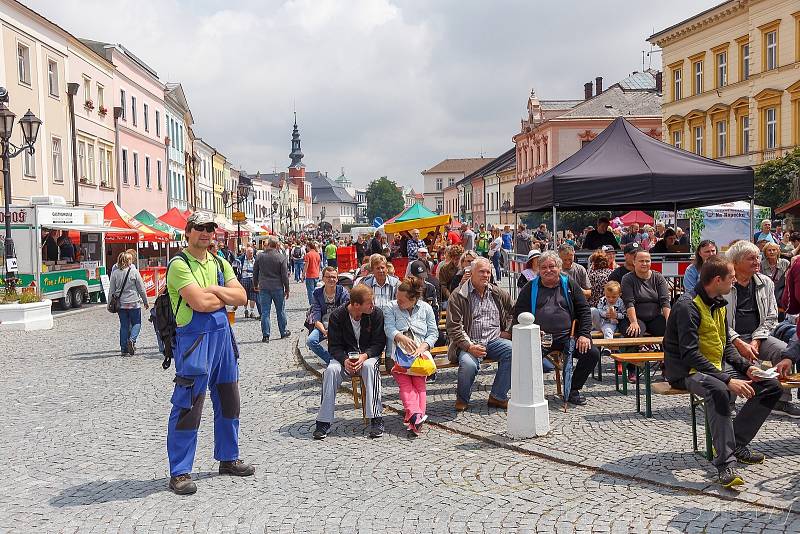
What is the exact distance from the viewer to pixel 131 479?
609cm

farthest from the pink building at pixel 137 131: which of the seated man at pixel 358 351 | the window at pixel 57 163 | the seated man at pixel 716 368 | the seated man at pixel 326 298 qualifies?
the seated man at pixel 716 368

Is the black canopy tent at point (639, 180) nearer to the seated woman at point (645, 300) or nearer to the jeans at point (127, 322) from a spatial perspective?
the seated woman at point (645, 300)

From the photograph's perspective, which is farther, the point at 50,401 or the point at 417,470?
the point at 50,401

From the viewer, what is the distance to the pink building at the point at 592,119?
6569 centimetres

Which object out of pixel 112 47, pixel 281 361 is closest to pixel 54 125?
pixel 112 47

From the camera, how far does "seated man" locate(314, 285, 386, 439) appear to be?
7426 millimetres

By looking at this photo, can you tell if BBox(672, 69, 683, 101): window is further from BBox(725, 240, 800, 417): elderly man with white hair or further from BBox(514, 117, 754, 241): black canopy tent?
BBox(725, 240, 800, 417): elderly man with white hair

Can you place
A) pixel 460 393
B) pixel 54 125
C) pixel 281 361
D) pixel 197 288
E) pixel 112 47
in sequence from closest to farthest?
pixel 197 288, pixel 460 393, pixel 281 361, pixel 54 125, pixel 112 47

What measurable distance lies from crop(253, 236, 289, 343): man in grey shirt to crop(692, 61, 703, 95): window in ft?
123

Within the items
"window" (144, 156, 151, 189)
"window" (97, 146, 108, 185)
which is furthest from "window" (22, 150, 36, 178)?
"window" (144, 156, 151, 189)

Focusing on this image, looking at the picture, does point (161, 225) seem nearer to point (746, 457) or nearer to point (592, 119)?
point (746, 457)

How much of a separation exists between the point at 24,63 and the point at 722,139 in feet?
112

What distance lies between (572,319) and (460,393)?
143 centimetres

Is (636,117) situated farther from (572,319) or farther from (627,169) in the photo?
(572,319)
